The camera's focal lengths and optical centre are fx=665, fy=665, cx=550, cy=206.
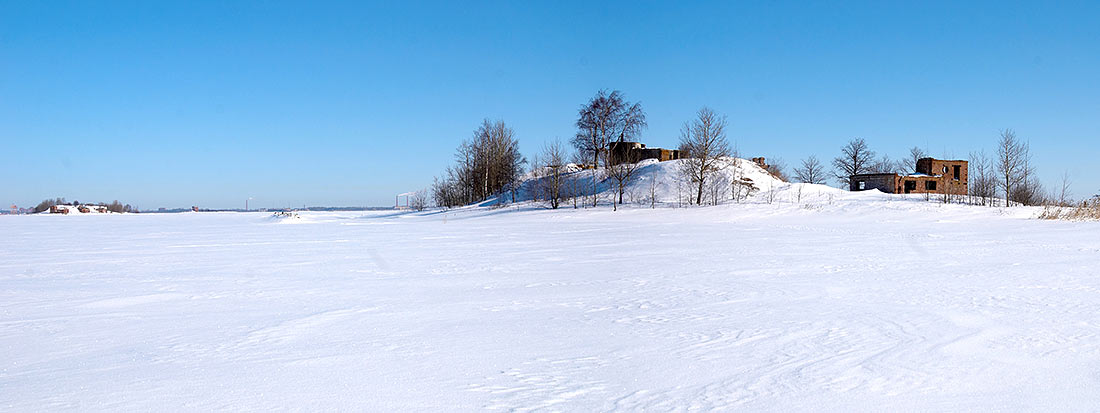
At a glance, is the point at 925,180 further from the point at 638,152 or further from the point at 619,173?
the point at 619,173

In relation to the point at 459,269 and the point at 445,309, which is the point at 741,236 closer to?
the point at 459,269

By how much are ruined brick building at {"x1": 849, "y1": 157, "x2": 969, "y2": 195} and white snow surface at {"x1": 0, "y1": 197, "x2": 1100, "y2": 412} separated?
34125mm

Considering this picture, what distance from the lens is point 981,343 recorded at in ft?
13.3

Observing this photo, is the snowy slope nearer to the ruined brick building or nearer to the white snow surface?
the ruined brick building

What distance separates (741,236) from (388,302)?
1035 cm

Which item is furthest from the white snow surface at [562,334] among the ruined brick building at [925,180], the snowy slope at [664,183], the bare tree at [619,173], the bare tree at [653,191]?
the ruined brick building at [925,180]

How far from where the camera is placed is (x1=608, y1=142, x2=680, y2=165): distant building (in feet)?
132

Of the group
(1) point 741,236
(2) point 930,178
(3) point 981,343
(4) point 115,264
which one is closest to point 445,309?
(3) point 981,343

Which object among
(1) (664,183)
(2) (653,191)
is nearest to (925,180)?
(1) (664,183)

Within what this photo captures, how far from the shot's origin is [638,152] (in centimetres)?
4531

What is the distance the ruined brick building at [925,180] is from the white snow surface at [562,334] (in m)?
34.1

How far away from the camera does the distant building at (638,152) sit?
132ft

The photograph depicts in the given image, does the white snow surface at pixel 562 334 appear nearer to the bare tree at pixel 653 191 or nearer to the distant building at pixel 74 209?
the bare tree at pixel 653 191

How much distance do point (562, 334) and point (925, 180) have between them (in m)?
44.5
